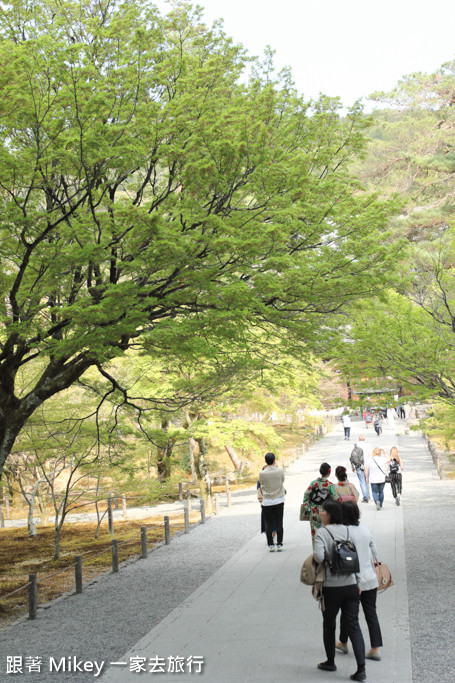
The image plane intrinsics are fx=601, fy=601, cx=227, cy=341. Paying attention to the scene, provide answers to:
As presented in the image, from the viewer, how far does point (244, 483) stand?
2708 centimetres

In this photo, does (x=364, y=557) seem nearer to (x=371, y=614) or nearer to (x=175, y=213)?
(x=371, y=614)

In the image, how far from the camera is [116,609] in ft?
28.8

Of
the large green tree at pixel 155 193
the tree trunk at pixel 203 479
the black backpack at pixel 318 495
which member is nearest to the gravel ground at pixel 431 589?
the black backpack at pixel 318 495

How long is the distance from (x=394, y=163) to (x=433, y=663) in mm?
28044

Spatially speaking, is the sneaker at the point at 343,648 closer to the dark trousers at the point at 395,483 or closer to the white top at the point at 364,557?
the white top at the point at 364,557

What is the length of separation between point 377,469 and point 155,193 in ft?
28.6

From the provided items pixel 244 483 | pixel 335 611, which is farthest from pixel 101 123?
pixel 244 483

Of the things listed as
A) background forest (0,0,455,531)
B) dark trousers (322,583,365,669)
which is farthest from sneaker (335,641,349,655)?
background forest (0,0,455,531)

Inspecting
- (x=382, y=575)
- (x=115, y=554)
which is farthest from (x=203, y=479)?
A: (x=382, y=575)

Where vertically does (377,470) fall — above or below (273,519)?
above

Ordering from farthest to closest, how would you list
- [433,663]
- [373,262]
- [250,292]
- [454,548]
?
[454,548]
[373,262]
[250,292]
[433,663]

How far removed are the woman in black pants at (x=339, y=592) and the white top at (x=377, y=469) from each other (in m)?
9.66

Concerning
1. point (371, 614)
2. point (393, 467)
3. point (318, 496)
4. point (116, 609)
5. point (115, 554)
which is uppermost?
point (318, 496)

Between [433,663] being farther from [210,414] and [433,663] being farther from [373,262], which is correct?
[210,414]
